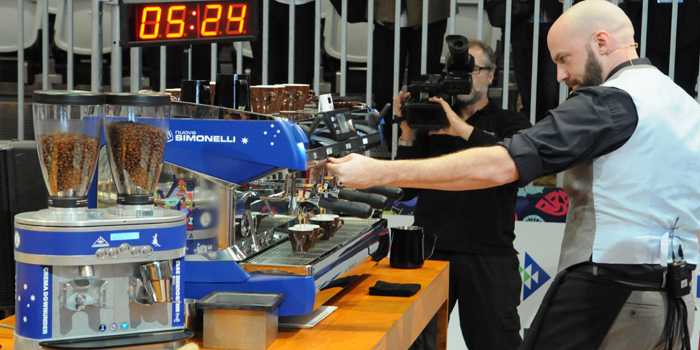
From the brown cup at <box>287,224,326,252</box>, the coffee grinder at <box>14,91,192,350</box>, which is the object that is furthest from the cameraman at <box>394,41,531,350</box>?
the coffee grinder at <box>14,91,192,350</box>

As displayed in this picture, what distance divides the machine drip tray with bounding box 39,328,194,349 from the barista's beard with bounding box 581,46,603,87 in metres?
1.36

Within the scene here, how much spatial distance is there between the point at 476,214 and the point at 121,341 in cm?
203

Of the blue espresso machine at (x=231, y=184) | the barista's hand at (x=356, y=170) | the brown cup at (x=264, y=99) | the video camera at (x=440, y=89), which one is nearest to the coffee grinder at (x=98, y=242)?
the blue espresso machine at (x=231, y=184)

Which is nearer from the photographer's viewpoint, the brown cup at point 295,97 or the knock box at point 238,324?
the knock box at point 238,324

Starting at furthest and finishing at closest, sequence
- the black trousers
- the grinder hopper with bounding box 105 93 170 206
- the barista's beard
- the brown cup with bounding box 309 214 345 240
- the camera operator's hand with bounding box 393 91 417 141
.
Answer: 1. the camera operator's hand with bounding box 393 91 417 141
2. the black trousers
3. the brown cup with bounding box 309 214 345 240
4. the barista's beard
5. the grinder hopper with bounding box 105 93 170 206

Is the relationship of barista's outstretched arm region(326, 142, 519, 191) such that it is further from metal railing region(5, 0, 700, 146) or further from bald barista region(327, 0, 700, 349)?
metal railing region(5, 0, 700, 146)

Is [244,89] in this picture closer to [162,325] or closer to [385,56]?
[162,325]

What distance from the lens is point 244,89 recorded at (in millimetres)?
2277

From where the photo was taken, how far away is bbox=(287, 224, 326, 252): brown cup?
85.7 inches

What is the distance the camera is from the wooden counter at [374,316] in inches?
74.5

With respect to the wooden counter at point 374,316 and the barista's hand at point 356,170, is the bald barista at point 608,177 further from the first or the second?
the wooden counter at point 374,316

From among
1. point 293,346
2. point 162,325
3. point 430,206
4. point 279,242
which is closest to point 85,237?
point 162,325

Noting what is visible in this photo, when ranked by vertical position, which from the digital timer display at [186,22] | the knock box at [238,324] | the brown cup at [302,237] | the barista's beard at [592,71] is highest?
the digital timer display at [186,22]

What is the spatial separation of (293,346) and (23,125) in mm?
3391
